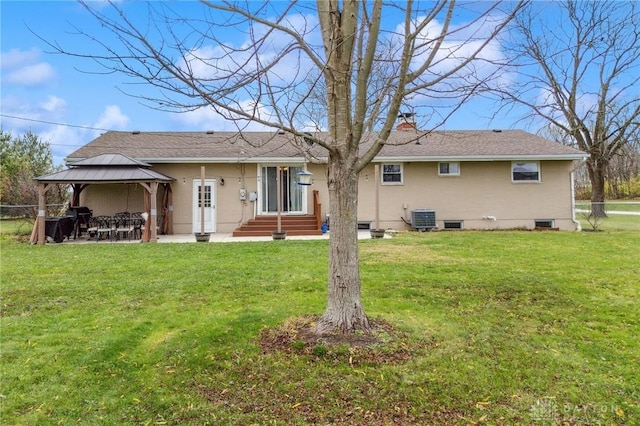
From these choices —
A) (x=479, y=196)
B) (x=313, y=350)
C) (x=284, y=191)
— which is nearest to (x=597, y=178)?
(x=479, y=196)

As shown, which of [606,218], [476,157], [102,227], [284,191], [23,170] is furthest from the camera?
[23,170]

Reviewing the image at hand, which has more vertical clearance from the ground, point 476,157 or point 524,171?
point 476,157

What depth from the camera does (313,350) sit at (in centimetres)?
321

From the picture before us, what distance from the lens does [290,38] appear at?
3.34 m

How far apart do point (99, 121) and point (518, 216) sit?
53.4ft

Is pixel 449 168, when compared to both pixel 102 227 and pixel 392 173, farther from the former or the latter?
pixel 102 227

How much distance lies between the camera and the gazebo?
10.8 metres

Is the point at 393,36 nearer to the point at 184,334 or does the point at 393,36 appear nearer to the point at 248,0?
the point at 248,0

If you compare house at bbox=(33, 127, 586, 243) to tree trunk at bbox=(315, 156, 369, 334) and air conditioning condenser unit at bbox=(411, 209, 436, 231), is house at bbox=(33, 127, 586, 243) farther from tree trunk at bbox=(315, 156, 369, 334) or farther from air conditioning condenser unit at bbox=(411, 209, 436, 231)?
tree trunk at bbox=(315, 156, 369, 334)

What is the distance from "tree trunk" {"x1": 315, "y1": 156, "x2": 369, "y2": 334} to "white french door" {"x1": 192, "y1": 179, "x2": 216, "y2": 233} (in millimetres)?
10634

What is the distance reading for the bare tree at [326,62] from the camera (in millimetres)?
2801

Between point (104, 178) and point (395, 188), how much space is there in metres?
9.77

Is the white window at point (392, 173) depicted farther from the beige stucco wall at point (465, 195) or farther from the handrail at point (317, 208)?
the handrail at point (317, 208)

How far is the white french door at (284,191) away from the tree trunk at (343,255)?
1052 centimetres
